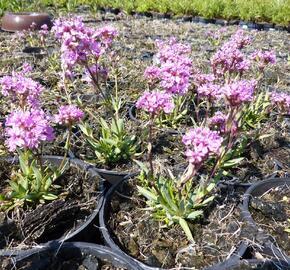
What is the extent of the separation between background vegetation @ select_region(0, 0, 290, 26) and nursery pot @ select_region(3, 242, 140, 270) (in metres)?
9.31

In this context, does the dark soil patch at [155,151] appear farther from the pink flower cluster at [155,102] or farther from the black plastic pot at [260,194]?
the pink flower cluster at [155,102]

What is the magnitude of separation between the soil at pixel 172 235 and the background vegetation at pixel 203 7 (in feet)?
29.7

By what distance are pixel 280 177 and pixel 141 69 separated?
3032 mm

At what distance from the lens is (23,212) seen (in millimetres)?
2236

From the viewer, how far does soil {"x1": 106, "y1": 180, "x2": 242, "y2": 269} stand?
2.10 metres

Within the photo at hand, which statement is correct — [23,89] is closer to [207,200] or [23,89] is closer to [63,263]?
[63,263]

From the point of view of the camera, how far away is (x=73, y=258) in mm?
2012

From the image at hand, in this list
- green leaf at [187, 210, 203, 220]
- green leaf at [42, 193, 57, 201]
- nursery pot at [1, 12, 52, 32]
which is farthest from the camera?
nursery pot at [1, 12, 52, 32]

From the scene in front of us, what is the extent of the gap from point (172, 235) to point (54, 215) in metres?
0.71

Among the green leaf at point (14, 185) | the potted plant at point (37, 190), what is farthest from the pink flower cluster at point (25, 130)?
the green leaf at point (14, 185)

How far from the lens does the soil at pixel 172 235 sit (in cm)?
210

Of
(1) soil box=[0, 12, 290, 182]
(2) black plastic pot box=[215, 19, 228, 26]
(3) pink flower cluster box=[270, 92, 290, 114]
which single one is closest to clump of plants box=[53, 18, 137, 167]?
(1) soil box=[0, 12, 290, 182]

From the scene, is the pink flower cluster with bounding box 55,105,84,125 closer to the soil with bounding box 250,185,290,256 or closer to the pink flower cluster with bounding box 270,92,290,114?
the soil with bounding box 250,185,290,256

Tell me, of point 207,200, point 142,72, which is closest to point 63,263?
point 207,200
